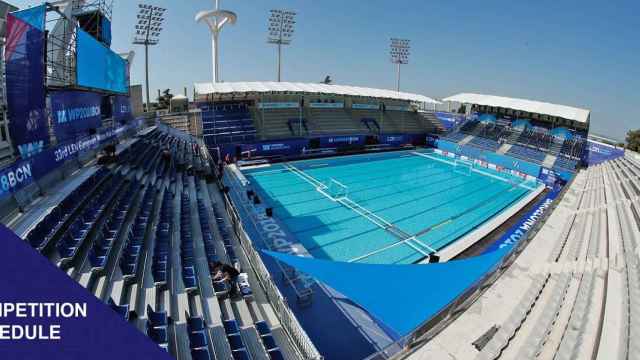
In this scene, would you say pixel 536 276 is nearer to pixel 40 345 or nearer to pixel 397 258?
pixel 397 258

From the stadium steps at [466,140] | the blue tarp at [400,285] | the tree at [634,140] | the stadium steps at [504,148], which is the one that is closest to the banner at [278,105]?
the stadium steps at [466,140]

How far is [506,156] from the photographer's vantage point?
2664 centimetres

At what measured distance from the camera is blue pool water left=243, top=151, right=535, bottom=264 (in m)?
12.5

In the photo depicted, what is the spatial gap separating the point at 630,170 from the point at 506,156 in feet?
29.6

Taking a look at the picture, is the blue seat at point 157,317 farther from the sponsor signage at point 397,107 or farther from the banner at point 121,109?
the sponsor signage at point 397,107

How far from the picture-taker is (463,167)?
86.3ft

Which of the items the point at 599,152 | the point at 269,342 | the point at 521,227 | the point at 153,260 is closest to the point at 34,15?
the point at 153,260

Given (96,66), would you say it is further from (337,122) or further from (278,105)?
(337,122)

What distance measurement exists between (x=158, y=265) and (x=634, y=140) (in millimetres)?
43525

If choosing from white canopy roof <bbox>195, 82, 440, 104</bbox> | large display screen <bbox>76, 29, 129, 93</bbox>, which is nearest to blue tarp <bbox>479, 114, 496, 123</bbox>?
white canopy roof <bbox>195, 82, 440, 104</bbox>

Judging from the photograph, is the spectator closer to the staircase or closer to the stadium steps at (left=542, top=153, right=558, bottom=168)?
the stadium steps at (left=542, top=153, right=558, bottom=168)

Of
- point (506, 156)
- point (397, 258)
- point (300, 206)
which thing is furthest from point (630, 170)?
point (300, 206)

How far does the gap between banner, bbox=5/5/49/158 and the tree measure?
4450 centimetres

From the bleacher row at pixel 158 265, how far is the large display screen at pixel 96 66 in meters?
4.04
